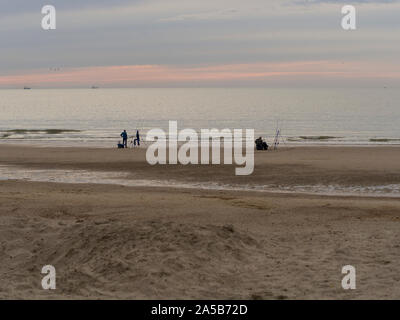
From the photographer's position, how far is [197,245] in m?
10.6

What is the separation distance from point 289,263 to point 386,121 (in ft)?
272

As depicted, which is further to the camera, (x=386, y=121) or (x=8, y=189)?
(x=386, y=121)

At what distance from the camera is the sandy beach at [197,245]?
9.20m

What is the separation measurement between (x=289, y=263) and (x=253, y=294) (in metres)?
1.73

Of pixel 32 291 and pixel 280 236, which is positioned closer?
pixel 32 291

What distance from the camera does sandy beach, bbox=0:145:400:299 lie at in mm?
9203

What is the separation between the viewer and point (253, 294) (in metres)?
8.87

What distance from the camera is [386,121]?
87812 millimetres
